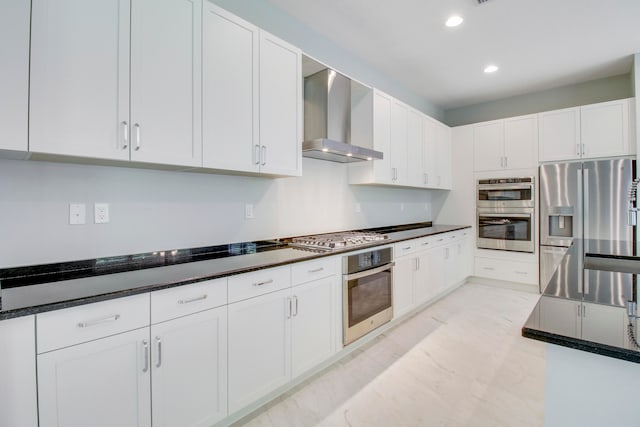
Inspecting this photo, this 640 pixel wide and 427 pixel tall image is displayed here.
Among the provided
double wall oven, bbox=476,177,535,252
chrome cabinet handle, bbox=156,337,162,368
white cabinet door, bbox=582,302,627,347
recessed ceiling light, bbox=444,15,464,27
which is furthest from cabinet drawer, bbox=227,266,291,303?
double wall oven, bbox=476,177,535,252

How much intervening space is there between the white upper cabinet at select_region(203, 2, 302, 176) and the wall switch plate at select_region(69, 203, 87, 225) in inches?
26.8

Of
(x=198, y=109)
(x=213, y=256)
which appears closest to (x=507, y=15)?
(x=198, y=109)

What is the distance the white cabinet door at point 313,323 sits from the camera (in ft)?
6.66

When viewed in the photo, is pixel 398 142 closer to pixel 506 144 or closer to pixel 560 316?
pixel 506 144

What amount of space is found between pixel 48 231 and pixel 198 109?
100cm

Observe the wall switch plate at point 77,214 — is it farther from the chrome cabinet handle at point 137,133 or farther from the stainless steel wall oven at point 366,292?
the stainless steel wall oven at point 366,292

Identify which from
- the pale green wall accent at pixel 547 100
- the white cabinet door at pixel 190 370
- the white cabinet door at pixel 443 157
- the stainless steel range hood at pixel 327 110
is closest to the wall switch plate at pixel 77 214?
the white cabinet door at pixel 190 370

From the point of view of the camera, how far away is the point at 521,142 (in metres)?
4.34

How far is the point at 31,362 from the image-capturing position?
43.4 inches

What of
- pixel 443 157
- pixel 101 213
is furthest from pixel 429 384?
pixel 443 157

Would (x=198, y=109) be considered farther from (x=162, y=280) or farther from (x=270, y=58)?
(x=162, y=280)

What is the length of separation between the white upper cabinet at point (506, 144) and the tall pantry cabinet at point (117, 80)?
425cm

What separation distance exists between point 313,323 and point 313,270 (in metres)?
0.37

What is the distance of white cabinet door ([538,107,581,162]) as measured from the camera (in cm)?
398
